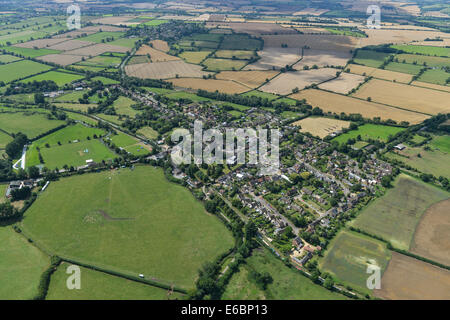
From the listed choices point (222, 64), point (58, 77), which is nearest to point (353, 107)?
point (222, 64)

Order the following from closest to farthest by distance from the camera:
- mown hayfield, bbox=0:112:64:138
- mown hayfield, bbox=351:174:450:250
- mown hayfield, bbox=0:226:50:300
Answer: mown hayfield, bbox=0:226:50:300 → mown hayfield, bbox=351:174:450:250 → mown hayfield, bbox=0:112:64:138

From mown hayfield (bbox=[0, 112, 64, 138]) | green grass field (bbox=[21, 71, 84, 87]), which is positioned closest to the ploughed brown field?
mown hayfield (bbox=[0, 112, 64, 138])

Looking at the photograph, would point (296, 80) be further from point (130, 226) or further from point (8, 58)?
point (8, 58)

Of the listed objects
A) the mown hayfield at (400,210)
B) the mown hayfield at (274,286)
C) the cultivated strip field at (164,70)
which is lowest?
the mown hayfield at (274,286)

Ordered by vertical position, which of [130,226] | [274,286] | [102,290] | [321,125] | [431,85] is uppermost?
[431,85]

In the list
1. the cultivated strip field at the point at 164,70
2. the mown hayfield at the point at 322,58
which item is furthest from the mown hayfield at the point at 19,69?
the mown hayfield at the point at 322,58

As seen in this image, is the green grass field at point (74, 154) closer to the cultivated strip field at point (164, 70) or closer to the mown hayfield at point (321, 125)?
the mown hayfield at point (321, 125)

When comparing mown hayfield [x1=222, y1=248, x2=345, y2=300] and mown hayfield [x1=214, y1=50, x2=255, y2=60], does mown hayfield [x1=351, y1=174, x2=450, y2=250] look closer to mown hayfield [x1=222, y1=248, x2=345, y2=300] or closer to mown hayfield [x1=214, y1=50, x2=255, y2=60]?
mown hayfield [x1=222, y1=248, x2=345, y2=300]
